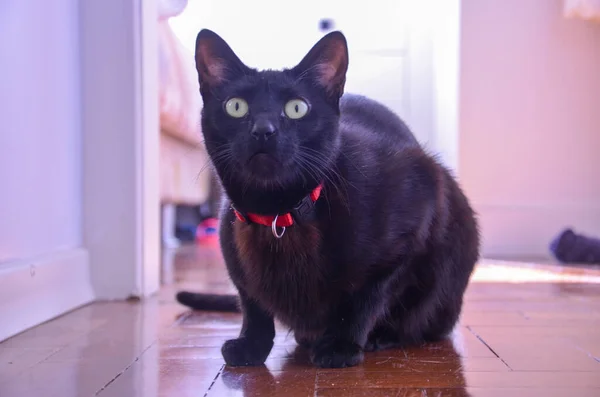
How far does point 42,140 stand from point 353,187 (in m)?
0.78

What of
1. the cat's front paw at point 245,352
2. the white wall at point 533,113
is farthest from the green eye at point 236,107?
the white wall at point 533,113

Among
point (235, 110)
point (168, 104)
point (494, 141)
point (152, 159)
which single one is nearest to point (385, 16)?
point (494, 141)

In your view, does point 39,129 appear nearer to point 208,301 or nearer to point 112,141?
point 112,141

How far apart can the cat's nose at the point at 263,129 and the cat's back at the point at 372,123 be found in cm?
25

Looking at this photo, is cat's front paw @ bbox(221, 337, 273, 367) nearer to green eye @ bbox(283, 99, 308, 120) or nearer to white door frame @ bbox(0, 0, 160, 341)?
green eye @ bbox(283, 99, 308, 120)

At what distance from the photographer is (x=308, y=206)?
1.10m

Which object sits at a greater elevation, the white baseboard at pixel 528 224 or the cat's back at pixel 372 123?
the cat's back at pixel 372 123

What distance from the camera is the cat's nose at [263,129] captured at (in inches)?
39.6

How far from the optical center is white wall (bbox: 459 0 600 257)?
10.1 ft

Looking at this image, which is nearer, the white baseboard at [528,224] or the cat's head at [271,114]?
the cat's head at [271,114]

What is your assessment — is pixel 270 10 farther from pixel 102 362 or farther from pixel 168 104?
pixel 102 362

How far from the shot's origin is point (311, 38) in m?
3.70

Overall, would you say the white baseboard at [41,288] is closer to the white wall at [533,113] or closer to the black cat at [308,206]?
the black cat at [308,206]

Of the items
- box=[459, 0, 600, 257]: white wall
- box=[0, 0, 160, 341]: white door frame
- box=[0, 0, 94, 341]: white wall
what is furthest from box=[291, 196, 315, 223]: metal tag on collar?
box=[459, 0, 600, 257]: white wall
